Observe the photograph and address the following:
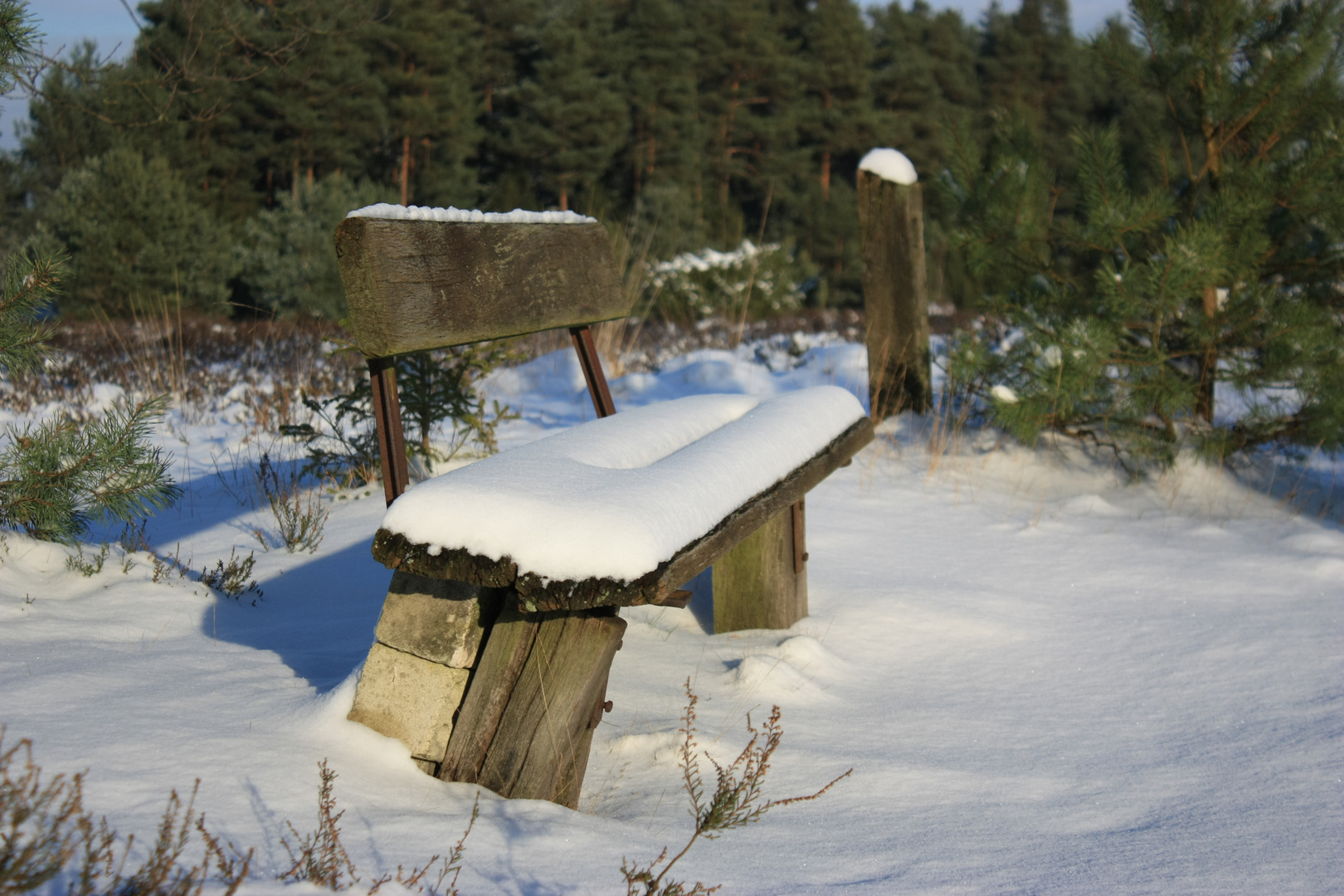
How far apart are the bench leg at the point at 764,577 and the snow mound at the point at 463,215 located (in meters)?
1.10

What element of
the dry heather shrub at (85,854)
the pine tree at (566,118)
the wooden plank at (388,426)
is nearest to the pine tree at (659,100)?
the pine tree at (566,118)

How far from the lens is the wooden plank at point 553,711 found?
6.01 ft

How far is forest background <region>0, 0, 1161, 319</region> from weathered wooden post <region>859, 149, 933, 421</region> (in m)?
2.11

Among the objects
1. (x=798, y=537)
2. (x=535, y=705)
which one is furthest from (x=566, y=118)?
(x=535, y=705)

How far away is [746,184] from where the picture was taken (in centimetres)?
3158

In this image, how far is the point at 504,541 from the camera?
5.50ft

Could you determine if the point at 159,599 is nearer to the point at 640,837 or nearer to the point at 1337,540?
the point at 640,837

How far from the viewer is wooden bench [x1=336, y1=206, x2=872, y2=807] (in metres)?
1.67

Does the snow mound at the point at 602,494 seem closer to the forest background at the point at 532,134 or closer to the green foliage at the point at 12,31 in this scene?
the green foliage at the point at 12,31

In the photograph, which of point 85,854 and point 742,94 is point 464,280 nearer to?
point 85,854

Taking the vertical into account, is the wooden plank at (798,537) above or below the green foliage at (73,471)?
below

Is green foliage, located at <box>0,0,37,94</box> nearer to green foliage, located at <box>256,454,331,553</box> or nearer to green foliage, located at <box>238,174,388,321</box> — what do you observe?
green foliage, located at <box>256,454,331,553</box>

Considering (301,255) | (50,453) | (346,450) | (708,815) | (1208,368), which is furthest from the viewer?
(301,255)

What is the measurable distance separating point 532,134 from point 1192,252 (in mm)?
22654
